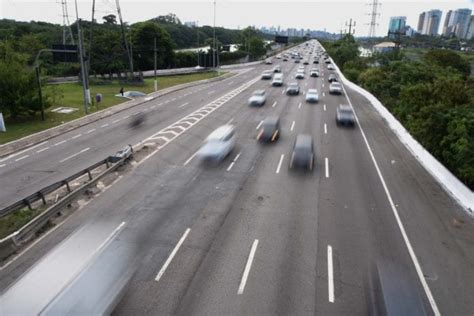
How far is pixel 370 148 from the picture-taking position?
2789cm

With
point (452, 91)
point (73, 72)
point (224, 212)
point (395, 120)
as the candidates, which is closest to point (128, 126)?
point (224, 212)

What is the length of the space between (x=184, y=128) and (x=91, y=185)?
1471 centimetres

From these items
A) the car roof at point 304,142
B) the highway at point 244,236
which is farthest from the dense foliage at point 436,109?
the car roof at point 304,142

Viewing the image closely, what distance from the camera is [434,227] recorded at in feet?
53.4

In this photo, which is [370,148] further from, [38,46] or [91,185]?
[38,46]

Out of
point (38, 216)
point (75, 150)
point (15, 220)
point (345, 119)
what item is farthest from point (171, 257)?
point (345, 119)

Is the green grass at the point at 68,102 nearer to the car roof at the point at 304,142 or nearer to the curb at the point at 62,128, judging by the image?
the curb at the point at 62,128

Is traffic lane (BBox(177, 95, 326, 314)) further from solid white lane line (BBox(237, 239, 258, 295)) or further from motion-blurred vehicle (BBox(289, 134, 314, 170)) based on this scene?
motion-blurred vehicle (BBox(289, 134, 314, 170))

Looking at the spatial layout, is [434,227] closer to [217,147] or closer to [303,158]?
[303,158]

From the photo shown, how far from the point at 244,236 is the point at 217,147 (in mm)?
10098

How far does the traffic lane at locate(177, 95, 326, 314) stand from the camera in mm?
11234

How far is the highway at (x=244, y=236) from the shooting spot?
35.9 ft

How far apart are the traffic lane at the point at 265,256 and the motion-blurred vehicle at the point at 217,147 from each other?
416 centimetres

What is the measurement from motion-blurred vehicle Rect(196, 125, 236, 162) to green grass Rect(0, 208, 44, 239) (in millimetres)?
10480
